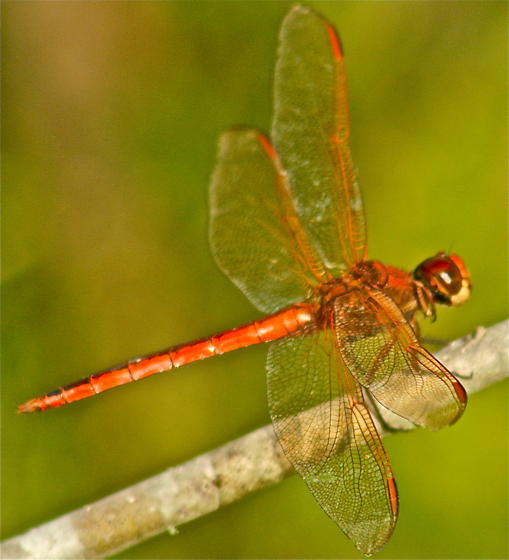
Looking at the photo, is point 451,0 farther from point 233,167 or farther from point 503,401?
point 503,401

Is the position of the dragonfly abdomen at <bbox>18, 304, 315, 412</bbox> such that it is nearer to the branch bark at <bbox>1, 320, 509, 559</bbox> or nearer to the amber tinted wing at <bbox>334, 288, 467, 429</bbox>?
the amber tinted wing at <bbox>334, 288, 467, 429</bbox>

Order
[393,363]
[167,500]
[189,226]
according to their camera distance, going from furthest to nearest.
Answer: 1. [189,226]
2. [393,363]
3. [167,500]

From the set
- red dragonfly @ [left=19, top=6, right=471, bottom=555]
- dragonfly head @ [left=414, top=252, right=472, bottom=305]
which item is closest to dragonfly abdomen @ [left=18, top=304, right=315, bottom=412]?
red dragonfly @ [left=19, top=6, right=471, bottom=555]

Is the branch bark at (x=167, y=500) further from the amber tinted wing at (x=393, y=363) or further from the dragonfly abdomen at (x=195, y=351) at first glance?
the dragonfly abdomen at (x=195, y=351)

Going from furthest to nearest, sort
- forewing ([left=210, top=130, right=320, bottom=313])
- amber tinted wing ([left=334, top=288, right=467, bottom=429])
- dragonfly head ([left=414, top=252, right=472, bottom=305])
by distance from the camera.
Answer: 1. forewing ([left=210, top=130, right=320, bottom=313])
2. dragonfly head ([left=414, top=252, right=472, bottom=305])
3. amber tinted wing ([left=334, top=288, right=467, bottom=429])

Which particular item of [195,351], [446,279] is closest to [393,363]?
[446,279]

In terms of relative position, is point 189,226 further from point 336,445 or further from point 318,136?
point 336,445
